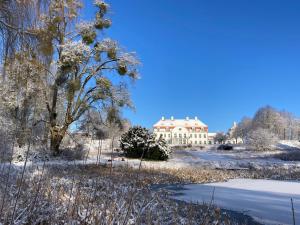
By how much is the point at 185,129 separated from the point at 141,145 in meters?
78.2

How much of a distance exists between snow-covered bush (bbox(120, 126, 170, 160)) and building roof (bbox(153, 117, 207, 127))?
79.7m

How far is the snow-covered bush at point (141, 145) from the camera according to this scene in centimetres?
1877

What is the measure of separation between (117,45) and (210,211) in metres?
14.4

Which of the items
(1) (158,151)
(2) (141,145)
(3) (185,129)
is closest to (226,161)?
(1) (158,151)

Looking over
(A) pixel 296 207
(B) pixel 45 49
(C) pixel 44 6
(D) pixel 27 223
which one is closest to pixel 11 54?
(B) pixel 45 49

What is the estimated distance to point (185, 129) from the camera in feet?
317

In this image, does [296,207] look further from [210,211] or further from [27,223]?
[27,223]

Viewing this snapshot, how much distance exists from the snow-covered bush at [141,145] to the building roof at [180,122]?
7967 cm

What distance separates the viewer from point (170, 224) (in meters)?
4.16

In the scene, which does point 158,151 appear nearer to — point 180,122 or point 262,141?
point 262,141

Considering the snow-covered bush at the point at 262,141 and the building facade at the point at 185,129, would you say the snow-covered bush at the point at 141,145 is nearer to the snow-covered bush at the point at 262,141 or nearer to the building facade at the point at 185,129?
the snow-covered bush at the point at 262,141

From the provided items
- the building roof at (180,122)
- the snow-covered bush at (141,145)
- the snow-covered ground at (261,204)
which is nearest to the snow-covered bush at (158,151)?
the snow-covered bush at (141,145)

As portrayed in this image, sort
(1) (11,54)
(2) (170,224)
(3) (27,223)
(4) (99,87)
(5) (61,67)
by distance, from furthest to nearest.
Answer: (4) (99,87), (5) (61,67), (1) (11,54), (2) (170,224), (3) (27,223)

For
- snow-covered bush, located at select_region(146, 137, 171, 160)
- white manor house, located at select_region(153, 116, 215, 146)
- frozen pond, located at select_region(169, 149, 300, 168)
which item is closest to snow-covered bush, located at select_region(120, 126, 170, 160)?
snow-covered bush, located at select_region(146, 137, 171, 160)
